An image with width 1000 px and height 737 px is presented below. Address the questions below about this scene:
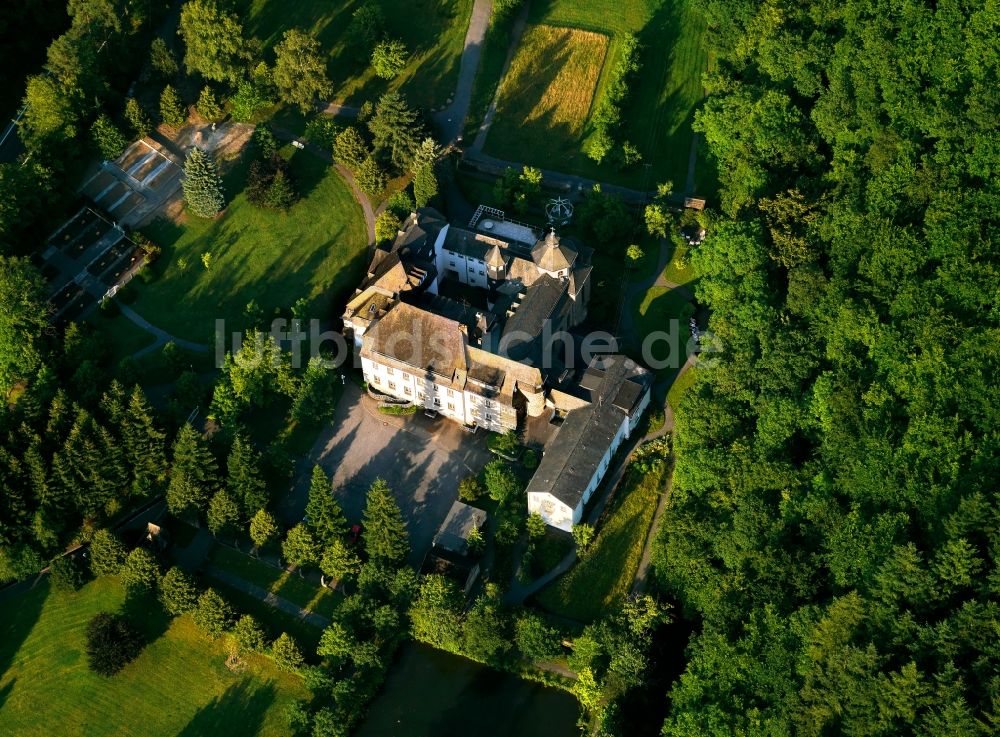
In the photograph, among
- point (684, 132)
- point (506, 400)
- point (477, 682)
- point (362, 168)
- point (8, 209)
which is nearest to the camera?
point (477, 682)

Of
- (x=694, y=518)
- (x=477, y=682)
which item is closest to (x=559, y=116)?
(x=694, y=518)

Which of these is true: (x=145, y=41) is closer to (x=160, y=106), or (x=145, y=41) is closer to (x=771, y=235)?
(x=160, y=106)

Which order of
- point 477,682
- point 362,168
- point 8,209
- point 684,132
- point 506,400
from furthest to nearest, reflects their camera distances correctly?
point 684,132
point 362,168
point 8,209
point 506,400
point 477,682

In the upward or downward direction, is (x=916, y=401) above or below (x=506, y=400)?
above

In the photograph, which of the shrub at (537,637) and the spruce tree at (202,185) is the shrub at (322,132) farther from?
the shrub at (537,637)

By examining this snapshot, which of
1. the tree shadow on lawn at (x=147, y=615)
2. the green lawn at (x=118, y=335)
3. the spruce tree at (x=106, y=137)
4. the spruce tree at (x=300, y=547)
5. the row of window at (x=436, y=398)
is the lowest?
the tree shadow on lawn at (x=147, y=615)

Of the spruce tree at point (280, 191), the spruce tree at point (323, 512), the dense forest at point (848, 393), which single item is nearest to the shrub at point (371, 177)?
the spruce tree at point (280, 191)

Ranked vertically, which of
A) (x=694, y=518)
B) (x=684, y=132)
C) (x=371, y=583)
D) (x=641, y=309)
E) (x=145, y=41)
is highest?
(x=684, y=132)
